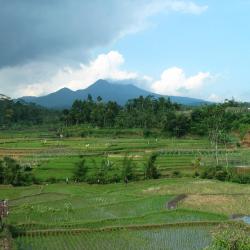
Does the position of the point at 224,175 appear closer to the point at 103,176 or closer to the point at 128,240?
the point at 103,176

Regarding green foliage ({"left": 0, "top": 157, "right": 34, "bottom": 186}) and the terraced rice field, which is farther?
the terraced rice field

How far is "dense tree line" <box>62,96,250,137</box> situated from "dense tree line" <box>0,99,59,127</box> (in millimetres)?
15247

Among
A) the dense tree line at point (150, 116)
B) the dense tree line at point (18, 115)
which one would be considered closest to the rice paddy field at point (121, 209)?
the dense tree line at point (150, 116)

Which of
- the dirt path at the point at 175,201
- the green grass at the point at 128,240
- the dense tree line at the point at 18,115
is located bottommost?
the green grass at the point at 128,240

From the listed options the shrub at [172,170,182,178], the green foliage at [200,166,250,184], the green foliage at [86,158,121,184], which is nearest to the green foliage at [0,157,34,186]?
the green foliage at [86,158,121,184]

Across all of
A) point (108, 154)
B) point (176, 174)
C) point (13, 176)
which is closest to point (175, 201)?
point (176, 174)

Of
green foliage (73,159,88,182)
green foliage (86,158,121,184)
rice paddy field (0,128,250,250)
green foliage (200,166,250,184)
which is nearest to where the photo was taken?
rice paddy field (0,128,250,250)

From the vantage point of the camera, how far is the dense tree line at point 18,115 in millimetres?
Answer: 111312

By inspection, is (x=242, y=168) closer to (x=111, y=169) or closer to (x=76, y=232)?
(x=111, y=169)

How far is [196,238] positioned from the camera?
20812 mm

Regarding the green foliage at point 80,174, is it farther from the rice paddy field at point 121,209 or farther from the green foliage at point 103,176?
the rice paddy field at point 121,209

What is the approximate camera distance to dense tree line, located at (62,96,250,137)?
82262mm

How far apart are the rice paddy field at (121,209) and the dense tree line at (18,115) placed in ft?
194

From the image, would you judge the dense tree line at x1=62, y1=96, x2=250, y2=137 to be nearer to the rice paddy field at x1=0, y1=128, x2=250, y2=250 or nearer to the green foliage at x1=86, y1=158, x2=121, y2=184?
the rice paddy field at x1=0, y1=128, x2=250, y2=250
